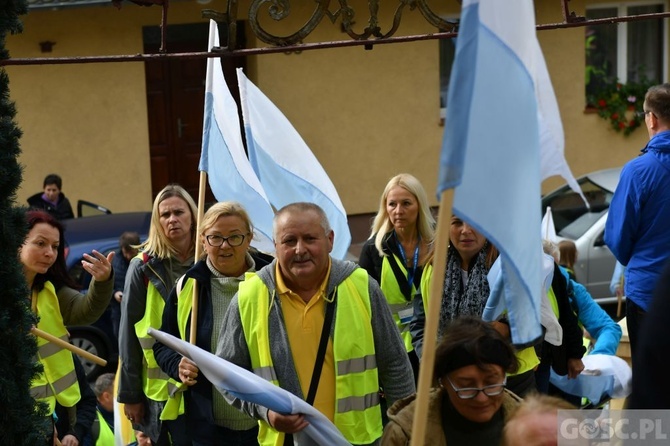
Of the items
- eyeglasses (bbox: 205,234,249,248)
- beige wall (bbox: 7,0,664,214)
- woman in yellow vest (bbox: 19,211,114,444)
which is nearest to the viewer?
eyeglasses (bbox: 205,234,249,248)

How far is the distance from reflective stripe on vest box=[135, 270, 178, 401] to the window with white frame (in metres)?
13.7

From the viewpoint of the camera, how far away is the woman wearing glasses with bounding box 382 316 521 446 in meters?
4.01

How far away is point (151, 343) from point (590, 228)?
754cm

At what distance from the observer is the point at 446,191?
3.43 meters

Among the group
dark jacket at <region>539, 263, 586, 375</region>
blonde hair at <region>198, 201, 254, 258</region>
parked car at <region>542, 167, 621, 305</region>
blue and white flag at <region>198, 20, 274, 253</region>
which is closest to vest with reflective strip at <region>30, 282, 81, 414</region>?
blonde hair at <region>198, 201, 254, 258</region>

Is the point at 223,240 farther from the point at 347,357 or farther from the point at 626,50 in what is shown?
the point at 626,50

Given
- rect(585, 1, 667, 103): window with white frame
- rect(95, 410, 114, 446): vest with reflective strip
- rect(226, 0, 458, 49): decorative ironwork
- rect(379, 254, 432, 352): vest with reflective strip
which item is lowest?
rect(95, 410, 114, 446): vest with reflective strip

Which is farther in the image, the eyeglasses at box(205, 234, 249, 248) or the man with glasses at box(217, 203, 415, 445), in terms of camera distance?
the eyeglasses at box(205, 234, 249, 248)

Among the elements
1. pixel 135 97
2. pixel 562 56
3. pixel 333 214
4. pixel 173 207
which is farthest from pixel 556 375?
pixel 562 56

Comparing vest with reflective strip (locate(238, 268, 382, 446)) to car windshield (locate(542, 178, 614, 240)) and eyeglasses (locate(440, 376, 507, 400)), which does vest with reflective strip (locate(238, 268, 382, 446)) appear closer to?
eyeglasses (locate(440, 376, 507, 400))

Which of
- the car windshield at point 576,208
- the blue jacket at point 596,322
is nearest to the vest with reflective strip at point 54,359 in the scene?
the blue jacket at point 596,322

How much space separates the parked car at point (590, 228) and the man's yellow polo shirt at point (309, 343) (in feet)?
26.5

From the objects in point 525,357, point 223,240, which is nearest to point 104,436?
point 223,240

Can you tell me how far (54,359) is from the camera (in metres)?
5.92
